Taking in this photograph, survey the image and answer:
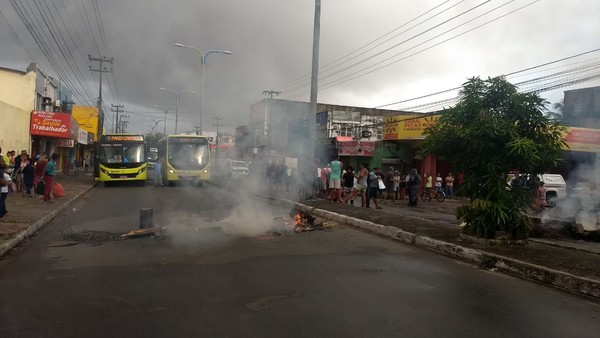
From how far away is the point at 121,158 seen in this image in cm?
2003

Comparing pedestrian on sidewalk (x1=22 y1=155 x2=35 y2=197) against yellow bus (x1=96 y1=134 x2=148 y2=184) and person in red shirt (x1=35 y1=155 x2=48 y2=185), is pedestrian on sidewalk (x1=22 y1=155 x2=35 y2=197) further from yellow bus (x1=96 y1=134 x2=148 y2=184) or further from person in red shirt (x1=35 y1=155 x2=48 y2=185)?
yellow bus (x1=96 y1=134 x2=148 y2=184)

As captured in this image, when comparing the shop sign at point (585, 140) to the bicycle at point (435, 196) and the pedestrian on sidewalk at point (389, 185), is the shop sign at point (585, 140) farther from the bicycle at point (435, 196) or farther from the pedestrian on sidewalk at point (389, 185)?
the bicycle at point (435, 196)

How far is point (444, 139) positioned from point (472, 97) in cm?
76

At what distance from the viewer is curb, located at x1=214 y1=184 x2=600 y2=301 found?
15.5 ft

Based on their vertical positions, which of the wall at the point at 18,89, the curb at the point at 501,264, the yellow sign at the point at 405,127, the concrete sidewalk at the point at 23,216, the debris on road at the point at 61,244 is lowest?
the debris on road at the point at 61,244

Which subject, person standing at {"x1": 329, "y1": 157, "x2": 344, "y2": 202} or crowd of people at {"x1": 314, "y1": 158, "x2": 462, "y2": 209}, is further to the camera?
crowd of people at {"x1": 314, "y1": 158, "x2": 462, "y2": 209}

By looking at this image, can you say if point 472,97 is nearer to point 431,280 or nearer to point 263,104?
point 431,280

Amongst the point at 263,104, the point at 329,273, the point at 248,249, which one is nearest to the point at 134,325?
the point at 329,273

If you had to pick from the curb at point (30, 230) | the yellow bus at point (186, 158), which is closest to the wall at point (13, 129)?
the yellow bus at point (186, 158)

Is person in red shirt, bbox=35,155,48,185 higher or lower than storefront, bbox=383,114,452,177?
lower

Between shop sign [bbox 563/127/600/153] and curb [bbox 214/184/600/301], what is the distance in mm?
3973

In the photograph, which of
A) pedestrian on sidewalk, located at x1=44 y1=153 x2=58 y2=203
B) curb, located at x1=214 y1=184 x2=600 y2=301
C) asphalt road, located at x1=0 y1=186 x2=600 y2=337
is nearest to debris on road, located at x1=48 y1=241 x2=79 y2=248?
asphalt road, located at x1=0 y1=186 x2=600 y2=337

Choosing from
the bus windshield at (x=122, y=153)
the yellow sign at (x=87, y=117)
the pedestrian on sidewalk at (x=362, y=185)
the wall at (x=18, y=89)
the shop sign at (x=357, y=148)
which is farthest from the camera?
the yellow sign at (x=87, y=117)

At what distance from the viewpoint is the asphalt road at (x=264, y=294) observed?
342 cm
